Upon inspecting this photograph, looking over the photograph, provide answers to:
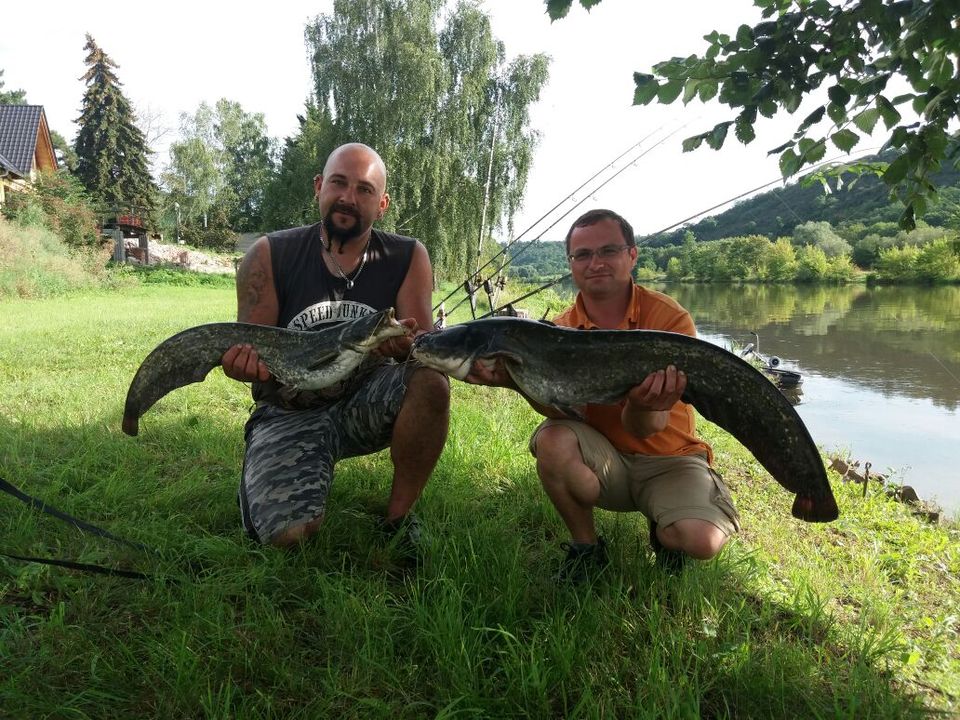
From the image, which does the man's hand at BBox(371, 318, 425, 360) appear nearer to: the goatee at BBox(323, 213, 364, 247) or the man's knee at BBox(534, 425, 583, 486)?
the goatee at BBox(323, 213, 364, 247)

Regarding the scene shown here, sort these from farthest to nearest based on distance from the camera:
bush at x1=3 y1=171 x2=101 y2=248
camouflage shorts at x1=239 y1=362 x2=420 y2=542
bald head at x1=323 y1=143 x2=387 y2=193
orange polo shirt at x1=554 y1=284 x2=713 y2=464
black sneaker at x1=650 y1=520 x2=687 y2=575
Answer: bush at x1=3 y1=171 x2=101 y2=248
bald head at x1=323 y1=143 x2=387 y2=193
orange polo shirt at x1=554 y1=284 x2=713 y2=464
camouflage shorts at x1=239 y1=362 x2=420 y2=542
black sneaker at x1=650 y1=520 x2=687 y2=575

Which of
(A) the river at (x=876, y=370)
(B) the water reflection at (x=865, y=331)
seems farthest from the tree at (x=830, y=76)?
(B) the water reflection at (x=865, y=331)

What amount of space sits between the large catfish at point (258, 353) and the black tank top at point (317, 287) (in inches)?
10.8

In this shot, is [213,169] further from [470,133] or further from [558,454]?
[558,454]

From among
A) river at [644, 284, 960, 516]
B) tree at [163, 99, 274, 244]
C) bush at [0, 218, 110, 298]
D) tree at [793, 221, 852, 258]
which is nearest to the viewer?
river at [644, 284, 960, 516]

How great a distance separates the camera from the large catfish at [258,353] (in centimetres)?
325

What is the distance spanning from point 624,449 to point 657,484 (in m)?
0.29

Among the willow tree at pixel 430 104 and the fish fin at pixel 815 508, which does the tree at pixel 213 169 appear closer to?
the willow tree at pixel 430 104

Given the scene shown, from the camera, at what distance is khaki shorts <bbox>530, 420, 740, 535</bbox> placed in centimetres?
285

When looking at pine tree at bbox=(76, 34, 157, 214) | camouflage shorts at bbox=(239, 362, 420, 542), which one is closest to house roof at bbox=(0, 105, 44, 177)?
pine tree at bbox=(76, 34, 157, 214)

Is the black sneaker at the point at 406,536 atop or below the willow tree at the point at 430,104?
below

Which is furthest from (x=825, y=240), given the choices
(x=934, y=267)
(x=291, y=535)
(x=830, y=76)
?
(x=291, y=535)

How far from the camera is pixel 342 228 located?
3664 millimetres

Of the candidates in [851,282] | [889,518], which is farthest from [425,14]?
[851,282]
